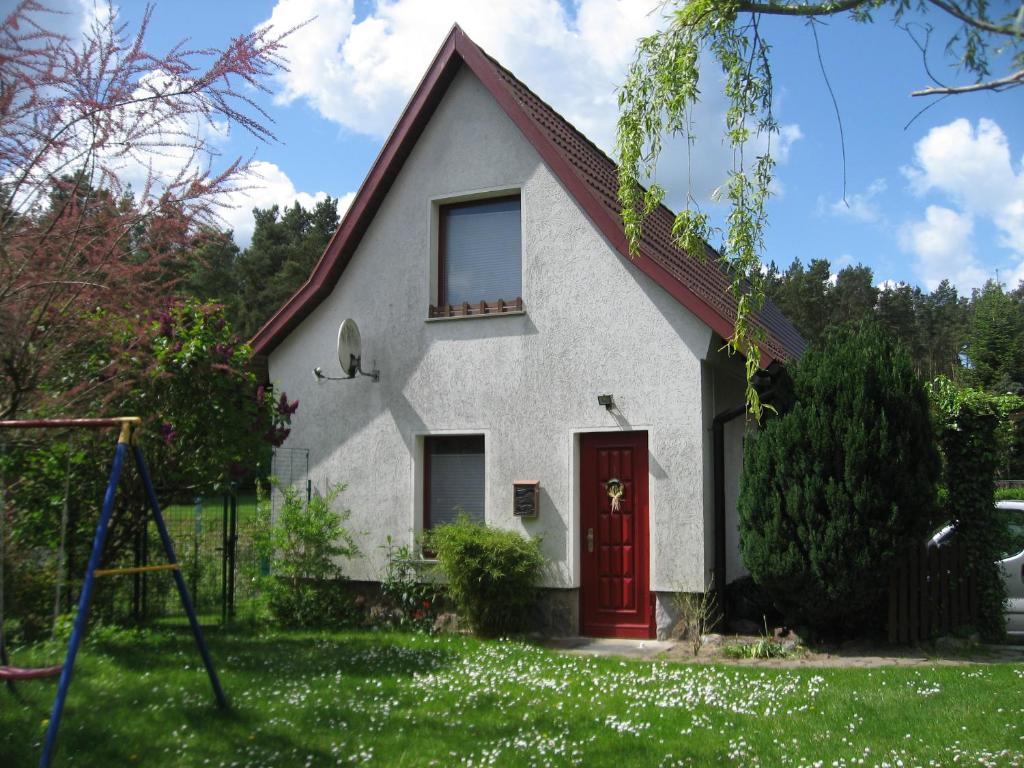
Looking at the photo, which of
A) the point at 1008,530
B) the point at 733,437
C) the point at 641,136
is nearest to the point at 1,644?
the point at 641,136

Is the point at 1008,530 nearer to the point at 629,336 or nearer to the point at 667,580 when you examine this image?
the point at 667,580

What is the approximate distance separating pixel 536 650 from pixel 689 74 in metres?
5.84

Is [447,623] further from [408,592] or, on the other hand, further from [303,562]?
[303,562]

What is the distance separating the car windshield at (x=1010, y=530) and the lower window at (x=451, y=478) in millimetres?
5889

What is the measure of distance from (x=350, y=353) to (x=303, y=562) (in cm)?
268

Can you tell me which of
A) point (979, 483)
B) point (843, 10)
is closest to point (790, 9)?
point (843, 10)

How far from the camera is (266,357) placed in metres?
13.1

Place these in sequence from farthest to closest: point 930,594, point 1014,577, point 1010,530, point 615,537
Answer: point 615,537
point 1010,530
point 1014,577
point 930,594

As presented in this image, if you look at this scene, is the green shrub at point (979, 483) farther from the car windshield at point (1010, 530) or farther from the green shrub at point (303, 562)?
the green shrub at point (303, 562)

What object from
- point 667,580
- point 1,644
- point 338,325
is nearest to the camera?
point 1,644

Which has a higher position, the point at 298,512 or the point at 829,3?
the point at 829,3

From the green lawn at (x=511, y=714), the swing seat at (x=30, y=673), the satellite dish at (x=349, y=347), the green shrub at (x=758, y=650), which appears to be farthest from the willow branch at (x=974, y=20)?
the satellite dish at (x=349, y=347)

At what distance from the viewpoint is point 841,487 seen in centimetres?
895

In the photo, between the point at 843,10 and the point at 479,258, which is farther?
the point at 479,258
